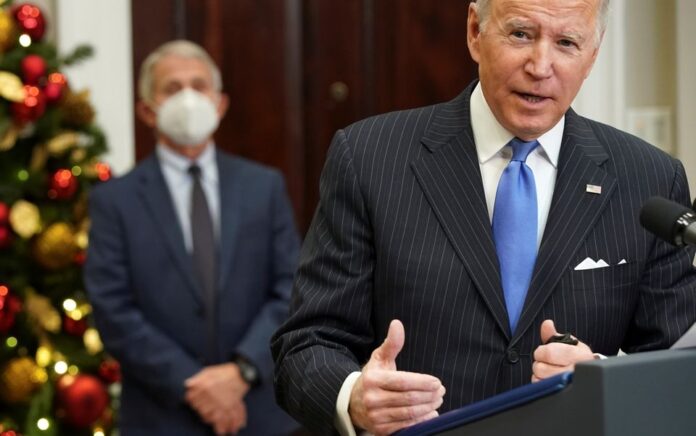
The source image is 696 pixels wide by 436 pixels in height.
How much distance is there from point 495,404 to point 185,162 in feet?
8.54

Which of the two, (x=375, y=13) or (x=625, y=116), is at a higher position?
(x=375, y=13)

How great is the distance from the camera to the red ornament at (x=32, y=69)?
422cm

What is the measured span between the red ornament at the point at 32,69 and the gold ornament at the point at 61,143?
201 millimetres

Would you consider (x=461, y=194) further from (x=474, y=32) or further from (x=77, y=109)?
(x=77, y=109)

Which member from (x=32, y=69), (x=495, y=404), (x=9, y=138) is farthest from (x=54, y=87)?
(x=495, y=404)

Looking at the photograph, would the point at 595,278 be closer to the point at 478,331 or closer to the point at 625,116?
the point at 478,331

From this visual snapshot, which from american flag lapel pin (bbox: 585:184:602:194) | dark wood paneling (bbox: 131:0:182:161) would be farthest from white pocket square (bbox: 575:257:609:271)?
dark wood paneling (bbox: 131:0:182:161)

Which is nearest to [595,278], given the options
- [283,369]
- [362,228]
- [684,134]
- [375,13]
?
[362,228]

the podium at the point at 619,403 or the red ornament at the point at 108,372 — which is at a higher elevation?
the podium at the point at 619,403

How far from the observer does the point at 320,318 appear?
1885 millimetres

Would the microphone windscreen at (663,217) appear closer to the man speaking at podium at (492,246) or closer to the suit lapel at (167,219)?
the man speaking at podium at (492,246)

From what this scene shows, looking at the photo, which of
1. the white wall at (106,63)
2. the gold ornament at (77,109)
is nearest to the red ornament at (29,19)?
the gold ornament at (77,109)

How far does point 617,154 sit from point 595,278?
23 centimetres

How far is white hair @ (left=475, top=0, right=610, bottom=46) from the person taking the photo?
6.32 feet
